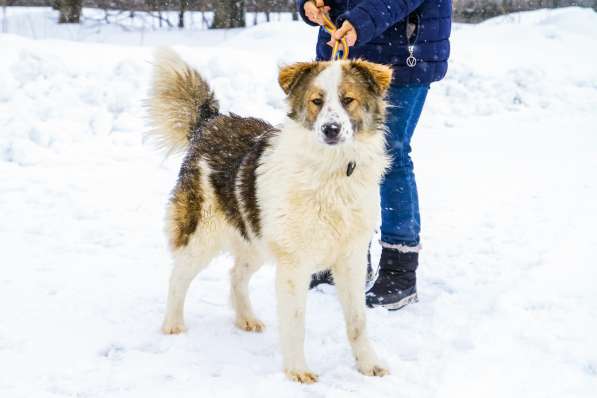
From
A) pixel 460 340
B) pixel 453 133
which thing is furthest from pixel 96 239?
pixel 453 133

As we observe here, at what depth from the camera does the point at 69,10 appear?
17078mm

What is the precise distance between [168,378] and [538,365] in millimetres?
1689

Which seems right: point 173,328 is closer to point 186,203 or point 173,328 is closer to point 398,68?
point 186,203

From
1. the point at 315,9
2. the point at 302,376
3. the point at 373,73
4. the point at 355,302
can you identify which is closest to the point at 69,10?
the point at 315,9

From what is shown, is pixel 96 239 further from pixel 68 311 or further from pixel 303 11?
pixel 303 11

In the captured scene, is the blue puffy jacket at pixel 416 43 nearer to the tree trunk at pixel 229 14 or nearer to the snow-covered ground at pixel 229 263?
the snow-covered ground at pixel 229 263

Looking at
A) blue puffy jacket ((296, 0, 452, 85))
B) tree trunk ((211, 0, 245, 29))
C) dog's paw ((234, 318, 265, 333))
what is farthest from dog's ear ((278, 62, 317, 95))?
tree trunk ((211, 0, 245, 29))

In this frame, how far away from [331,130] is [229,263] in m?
1.93

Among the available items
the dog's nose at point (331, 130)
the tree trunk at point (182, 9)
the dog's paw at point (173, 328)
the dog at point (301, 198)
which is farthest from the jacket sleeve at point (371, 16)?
the tree trunk at point (182, 9)

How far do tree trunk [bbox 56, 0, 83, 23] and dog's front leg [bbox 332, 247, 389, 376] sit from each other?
16317 mm

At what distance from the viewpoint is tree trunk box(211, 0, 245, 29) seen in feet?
52.2

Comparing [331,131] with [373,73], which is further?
[373,73]

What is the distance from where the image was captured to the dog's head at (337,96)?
275 cm

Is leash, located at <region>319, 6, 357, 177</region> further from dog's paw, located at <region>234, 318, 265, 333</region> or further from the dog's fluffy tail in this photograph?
dog's paw, located at <region>234, 318, 265, 333</region>
